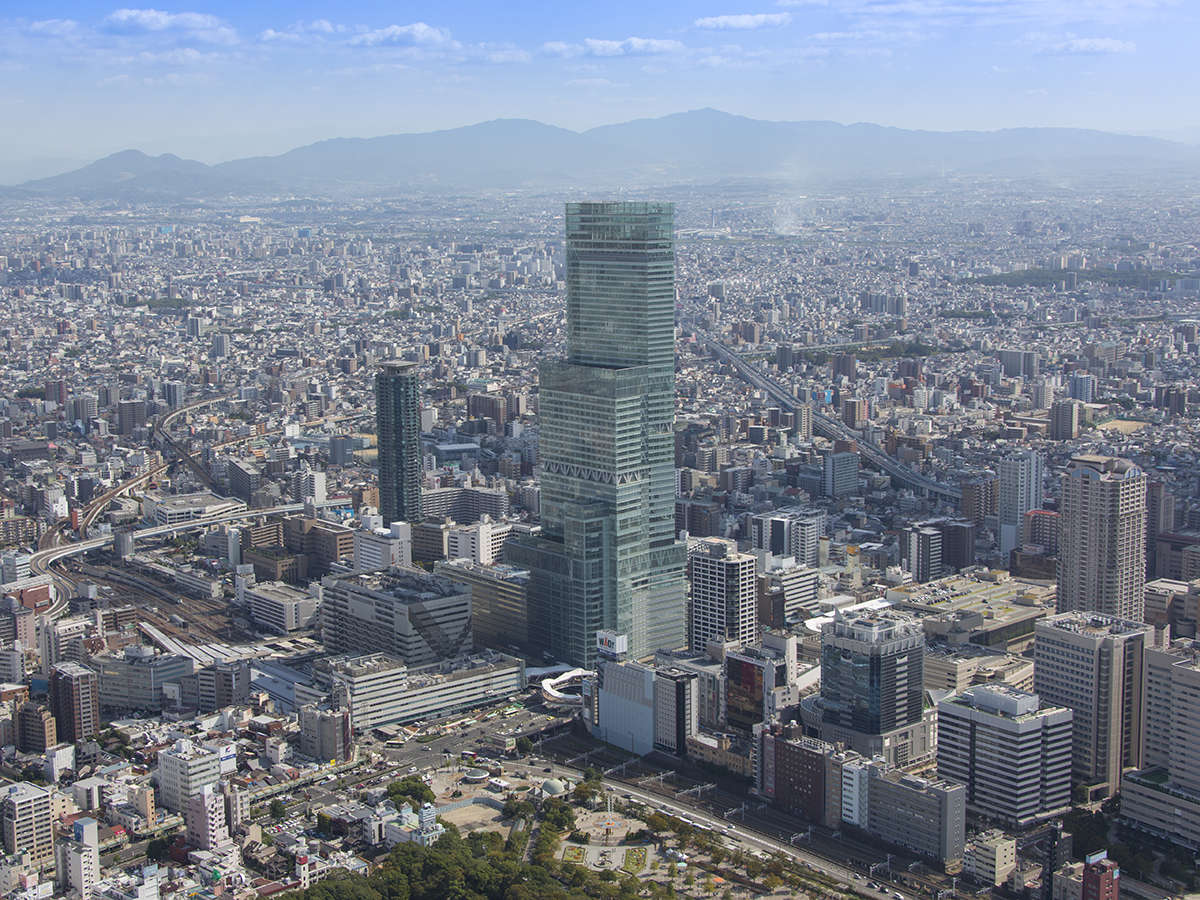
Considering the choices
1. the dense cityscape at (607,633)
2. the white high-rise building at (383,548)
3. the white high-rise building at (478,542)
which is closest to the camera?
the dense cityscape at (607,633)

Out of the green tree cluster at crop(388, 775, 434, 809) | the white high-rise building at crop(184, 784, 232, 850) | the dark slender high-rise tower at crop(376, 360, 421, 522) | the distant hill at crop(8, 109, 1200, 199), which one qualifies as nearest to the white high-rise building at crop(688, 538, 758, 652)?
the green tree cluster at crop(388, 775, 434, 809)

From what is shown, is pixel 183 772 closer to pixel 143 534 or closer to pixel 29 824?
pixel 29 824

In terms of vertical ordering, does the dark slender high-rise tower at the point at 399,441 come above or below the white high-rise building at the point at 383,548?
above

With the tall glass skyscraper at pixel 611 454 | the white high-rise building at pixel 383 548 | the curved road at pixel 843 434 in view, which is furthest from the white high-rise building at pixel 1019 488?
the white high-rise building at pixel 383 548

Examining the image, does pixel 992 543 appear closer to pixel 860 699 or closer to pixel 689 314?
pixel 860 699

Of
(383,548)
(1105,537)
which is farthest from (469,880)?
(383,548)

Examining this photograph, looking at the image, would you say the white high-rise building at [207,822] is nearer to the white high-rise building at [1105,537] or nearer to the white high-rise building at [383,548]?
the white high-rise building at [383,548]

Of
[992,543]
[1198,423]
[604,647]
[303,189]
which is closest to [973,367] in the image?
[1198,423]
